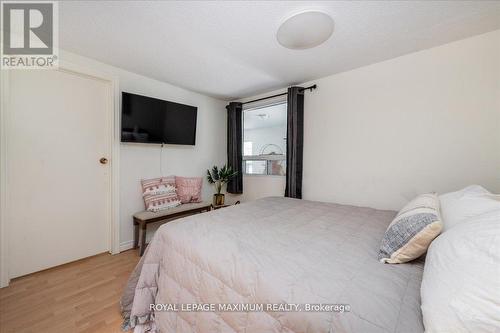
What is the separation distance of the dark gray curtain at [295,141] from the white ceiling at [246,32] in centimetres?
35

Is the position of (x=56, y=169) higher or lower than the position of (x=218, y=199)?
higher

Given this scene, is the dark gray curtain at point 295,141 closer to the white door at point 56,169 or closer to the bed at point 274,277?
the bed at point 274,277

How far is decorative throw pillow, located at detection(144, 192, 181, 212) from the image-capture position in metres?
2.64

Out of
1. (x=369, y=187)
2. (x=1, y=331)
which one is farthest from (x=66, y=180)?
(x=369, y=187)

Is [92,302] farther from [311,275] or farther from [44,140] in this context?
[311,275]

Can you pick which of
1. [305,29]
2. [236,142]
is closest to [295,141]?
[236,142]

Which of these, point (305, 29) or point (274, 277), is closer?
point (274, 277)

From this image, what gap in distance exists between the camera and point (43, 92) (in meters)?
2.04

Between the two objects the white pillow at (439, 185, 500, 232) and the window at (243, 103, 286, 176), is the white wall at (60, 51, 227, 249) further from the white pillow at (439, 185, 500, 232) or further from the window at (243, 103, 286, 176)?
the white pillow at (439, 185, 500, 232)

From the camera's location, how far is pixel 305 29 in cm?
153

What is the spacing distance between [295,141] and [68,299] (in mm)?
2851

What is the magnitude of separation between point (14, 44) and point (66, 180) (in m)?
1.34

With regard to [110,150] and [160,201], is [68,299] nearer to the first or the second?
[160,201]

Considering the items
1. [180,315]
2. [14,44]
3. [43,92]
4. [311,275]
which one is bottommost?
[180,315]
